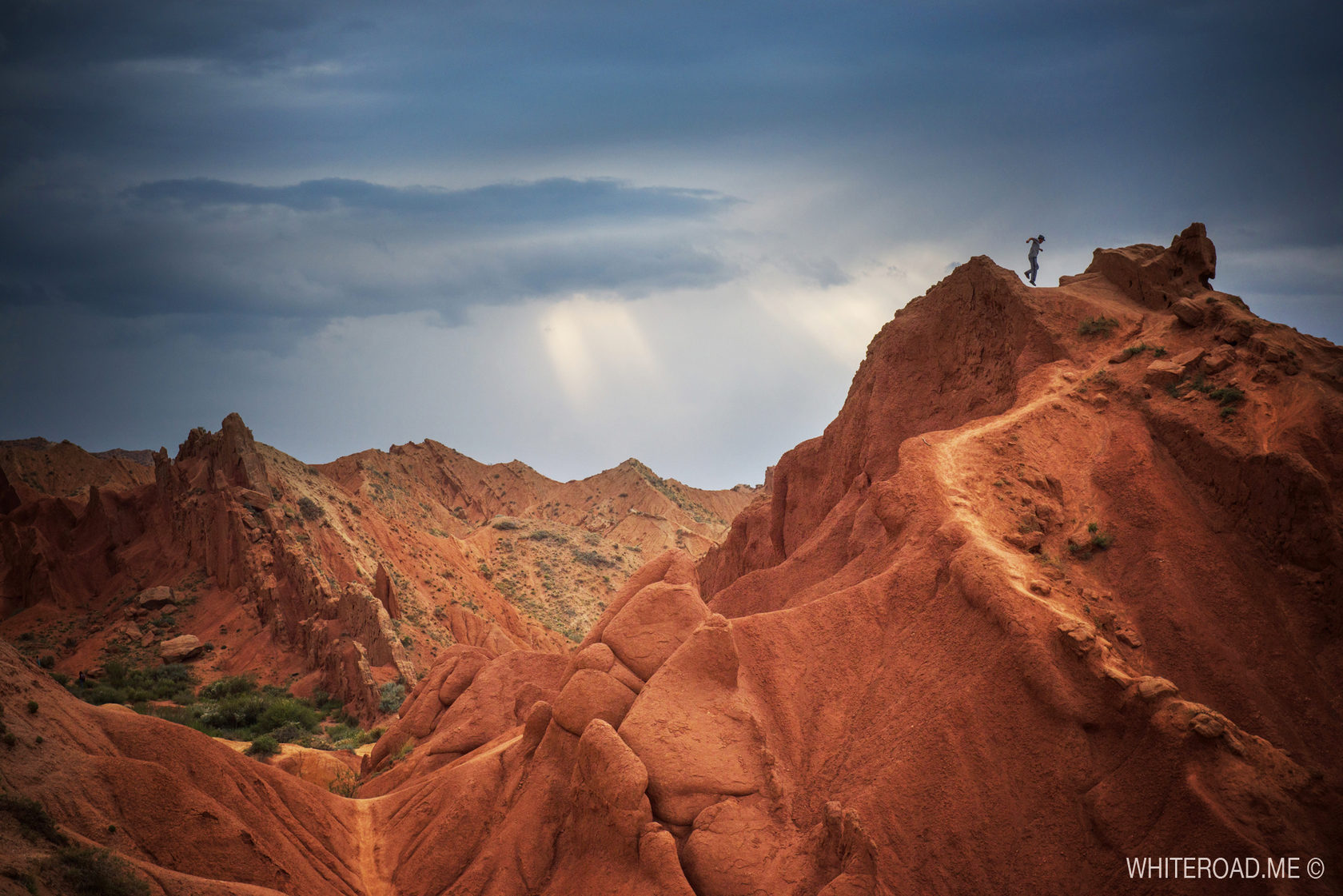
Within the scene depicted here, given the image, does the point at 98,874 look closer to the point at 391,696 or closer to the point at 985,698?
the point at 985,698

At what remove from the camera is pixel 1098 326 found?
21.9 meters

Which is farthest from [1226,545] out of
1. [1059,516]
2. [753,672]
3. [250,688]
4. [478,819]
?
[250,688]

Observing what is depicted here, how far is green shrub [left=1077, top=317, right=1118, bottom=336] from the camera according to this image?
21.8m

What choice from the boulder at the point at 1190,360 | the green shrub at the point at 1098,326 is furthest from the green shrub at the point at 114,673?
the boulder at the point at 1190,360

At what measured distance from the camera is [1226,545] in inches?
615

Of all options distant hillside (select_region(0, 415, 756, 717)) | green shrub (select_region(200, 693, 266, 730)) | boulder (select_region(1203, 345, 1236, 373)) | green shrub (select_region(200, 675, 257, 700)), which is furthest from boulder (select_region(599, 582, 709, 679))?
green shrub (select_region(200, 675, 257, 700))

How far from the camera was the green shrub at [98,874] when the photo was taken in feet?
31.7

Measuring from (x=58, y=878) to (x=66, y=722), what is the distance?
5.20 m

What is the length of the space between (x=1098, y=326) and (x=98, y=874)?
23.7 metres

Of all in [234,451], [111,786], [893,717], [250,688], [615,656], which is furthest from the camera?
[234,451]

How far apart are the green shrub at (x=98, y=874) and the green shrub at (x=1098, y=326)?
76.0ft

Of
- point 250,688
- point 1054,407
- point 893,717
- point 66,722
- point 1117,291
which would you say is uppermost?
point 1117,291

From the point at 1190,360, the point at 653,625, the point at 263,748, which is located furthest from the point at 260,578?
the point at 1190,360

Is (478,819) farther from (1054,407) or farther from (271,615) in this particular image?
(271,615)
